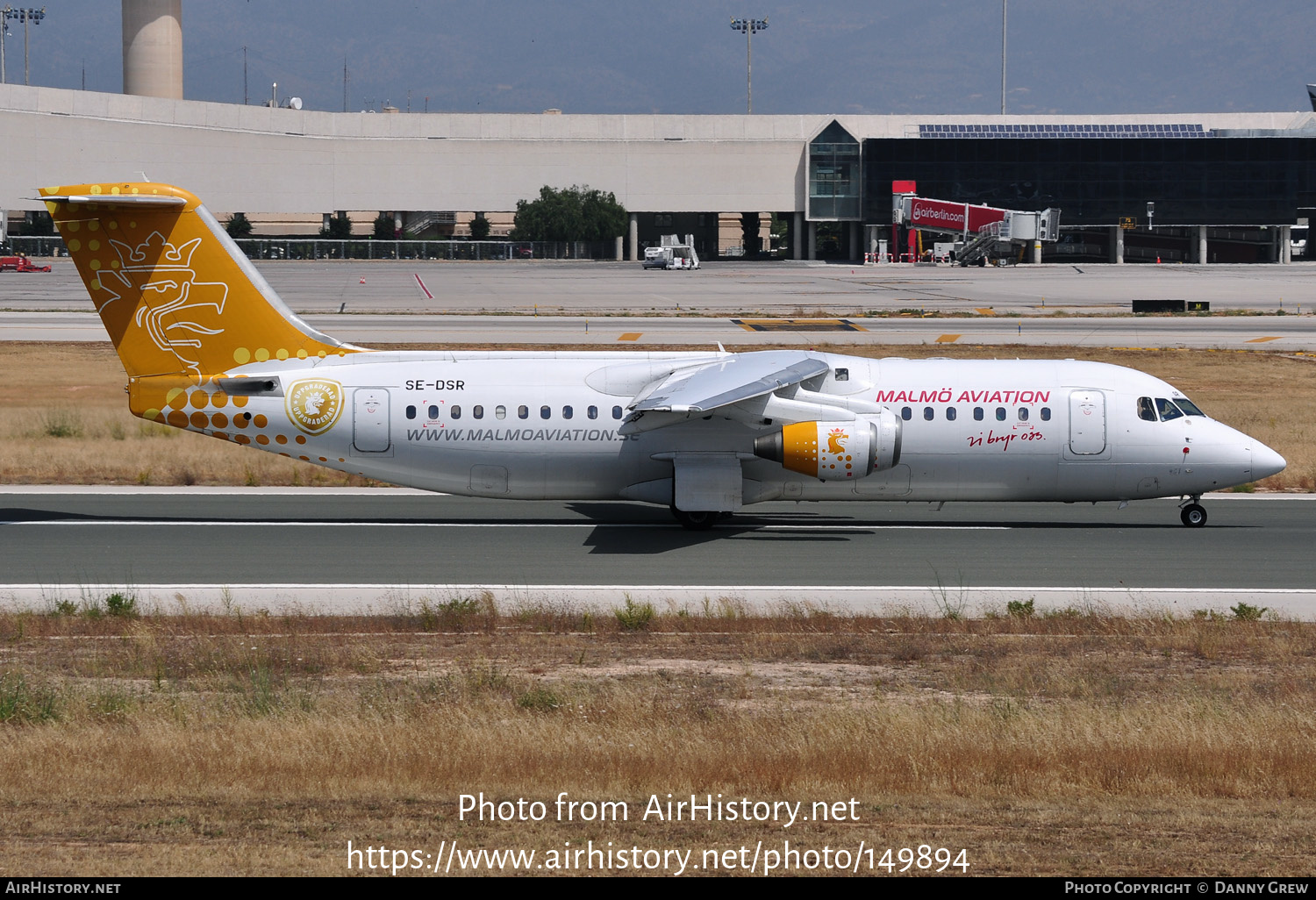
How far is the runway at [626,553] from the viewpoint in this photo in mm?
21438

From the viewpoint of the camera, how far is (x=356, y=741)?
Result: 13.2 metres

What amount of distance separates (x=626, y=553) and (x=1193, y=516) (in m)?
11.8

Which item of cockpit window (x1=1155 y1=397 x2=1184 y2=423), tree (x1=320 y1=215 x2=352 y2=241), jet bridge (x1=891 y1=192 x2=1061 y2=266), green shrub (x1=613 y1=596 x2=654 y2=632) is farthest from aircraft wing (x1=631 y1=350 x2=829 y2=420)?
tree (x1=320 y1=215 x2=352 y2=241)

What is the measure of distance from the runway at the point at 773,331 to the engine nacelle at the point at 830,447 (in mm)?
32792

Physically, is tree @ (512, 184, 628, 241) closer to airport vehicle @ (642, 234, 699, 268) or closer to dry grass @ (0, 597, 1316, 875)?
airport vehicle @ (642, 234, 699, 268)

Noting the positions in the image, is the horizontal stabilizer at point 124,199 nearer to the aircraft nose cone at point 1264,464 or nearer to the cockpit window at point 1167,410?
the cockpit window at point 1167,410

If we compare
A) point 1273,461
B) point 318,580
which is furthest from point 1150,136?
point 318,580

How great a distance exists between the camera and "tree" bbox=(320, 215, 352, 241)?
552 feet

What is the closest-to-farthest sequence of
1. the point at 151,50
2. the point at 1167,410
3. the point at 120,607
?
the point at 120,607
the point at 1167,410
the point at 151,50

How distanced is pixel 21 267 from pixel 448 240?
5835 cm

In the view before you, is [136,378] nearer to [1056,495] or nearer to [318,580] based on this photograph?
[318,580]

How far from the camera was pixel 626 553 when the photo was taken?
81.3 ft

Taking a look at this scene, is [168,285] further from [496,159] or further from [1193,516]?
[496,159]

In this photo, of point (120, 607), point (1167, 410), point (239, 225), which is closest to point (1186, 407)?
point (1167, 410)
